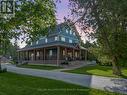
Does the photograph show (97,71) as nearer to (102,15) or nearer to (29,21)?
(29,21)

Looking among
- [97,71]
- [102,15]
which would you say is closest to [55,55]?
[97,71]

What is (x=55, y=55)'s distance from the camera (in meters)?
43.1

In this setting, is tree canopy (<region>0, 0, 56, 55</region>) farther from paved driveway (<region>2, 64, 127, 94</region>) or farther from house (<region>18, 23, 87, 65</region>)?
house (<region>18, 23, 87, 65</region>)

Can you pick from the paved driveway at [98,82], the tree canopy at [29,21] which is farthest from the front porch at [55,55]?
the paved driveway at [98,82]

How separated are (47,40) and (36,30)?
2437cm

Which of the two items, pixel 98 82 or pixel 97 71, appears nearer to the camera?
pixel 98 82

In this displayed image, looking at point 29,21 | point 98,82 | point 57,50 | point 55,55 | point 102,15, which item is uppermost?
point 29,21

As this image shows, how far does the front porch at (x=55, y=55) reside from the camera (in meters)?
40.6

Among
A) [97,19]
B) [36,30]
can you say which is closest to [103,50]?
[36,30]

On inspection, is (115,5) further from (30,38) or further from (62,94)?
(30,38)

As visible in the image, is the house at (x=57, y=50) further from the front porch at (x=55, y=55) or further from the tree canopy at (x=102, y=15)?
the tree canopy at (x=102, y=15)

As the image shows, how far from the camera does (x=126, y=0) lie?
862cm

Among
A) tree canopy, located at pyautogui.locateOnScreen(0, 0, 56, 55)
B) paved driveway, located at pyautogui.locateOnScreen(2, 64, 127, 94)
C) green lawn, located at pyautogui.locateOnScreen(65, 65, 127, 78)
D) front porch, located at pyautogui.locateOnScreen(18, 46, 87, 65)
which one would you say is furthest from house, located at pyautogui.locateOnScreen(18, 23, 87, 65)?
paved driveway, located at pyautogui.locateOnScreen(2, 64, 127, 94)

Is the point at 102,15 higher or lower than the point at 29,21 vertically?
lower
